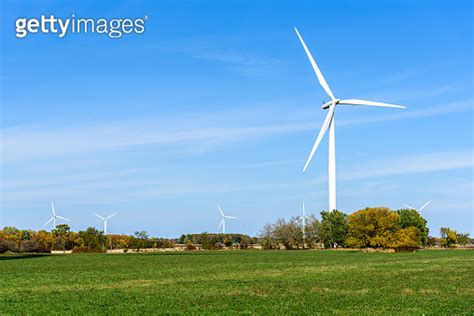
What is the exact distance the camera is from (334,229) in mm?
151625

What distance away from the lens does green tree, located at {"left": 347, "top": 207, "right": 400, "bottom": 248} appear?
13388 centimetres

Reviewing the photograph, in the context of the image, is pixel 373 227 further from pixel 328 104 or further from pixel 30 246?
pixel 30 246

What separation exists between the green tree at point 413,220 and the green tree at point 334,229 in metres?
13.2

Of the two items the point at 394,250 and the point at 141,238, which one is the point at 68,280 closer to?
the point at 394,250

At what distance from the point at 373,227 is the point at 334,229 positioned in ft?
58.0

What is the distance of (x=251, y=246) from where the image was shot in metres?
186

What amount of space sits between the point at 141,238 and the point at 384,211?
79.4 meters

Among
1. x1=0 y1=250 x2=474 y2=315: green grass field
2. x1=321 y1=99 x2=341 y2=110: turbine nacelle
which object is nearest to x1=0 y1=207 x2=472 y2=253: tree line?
A: x1=321 y1=99 x2=341 y2=110: turbine nacelle

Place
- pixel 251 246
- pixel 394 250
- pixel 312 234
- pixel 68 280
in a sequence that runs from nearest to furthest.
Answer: pixel 68 280 < pixel 394 250 < pixel 312 234 < pixel 251 246

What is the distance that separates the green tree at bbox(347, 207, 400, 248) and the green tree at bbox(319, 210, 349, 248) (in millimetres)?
8279

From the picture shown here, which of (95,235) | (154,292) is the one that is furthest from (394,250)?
(154,292)

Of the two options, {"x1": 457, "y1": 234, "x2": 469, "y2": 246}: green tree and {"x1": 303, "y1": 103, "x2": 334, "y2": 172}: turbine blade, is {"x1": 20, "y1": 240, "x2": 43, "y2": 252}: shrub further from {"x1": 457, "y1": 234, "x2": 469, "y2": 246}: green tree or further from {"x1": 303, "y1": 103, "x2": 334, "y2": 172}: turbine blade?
{"x1": 457, "y1": 234, "x2": 469, "y2": 246}: green tree

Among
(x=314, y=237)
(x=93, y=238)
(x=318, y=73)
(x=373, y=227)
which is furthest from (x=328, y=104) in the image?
(x=93, y=238)

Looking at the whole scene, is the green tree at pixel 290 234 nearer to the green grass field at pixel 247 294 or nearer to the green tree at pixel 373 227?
the green tree at pixel 373 227
